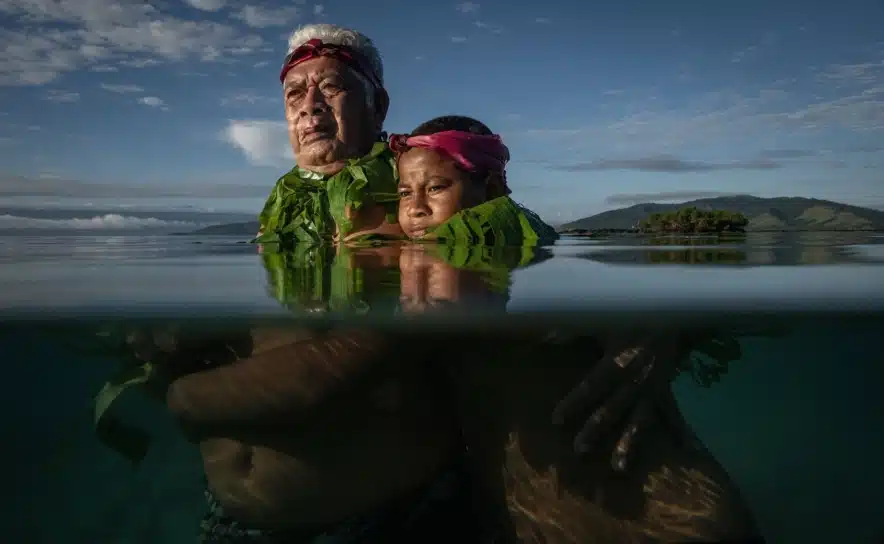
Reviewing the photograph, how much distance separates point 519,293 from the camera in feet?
11.0

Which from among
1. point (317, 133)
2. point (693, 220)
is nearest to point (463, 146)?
point (317, 133)

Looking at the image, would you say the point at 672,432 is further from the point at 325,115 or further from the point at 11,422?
the point at 11,422

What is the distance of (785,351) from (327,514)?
4059 mm

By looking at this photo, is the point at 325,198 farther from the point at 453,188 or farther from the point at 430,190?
the point at 453,188

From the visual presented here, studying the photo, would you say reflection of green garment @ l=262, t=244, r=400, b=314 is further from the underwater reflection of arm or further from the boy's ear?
the boy's ear

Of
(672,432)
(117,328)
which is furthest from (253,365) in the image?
(672,432)

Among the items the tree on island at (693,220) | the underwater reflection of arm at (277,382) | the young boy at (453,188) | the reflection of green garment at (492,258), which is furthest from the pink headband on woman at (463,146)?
the tree on island at (693,220)

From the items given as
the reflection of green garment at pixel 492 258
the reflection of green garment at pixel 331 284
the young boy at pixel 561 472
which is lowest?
the young boy at pixel 561 472

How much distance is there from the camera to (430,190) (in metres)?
4.80

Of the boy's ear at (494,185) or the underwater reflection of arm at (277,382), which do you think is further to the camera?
the boy's ear at (494,185)

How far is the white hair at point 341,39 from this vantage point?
5.50m

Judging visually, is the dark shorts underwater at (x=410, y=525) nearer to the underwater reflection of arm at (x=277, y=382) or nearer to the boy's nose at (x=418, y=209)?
the underwater reflection of arm at (x=277, y=382)

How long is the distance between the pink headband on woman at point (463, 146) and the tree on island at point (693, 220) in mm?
5948

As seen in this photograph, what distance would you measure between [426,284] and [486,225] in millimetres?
1370
